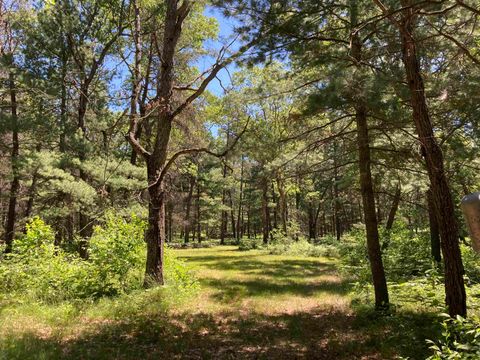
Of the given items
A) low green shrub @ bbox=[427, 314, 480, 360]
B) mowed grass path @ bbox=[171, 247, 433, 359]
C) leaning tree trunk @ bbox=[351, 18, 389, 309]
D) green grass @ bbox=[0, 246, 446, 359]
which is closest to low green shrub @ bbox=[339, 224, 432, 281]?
mowed grass path @ bbox=[171, 247, 433, 359]

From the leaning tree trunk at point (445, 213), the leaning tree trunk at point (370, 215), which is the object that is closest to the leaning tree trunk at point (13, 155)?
the leaning tree trunk at point (370, 215)

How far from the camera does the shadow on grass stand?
17.9 feet

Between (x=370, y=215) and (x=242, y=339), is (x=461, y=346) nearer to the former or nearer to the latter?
(x=242, y=339)

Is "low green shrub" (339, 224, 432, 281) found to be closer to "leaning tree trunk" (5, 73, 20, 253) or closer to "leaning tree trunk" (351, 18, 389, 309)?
"leaning tree trunk" (351, 18, 389, 309)

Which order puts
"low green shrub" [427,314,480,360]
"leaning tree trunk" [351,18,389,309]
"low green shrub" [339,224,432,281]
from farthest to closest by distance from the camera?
"low green shrub" [339,224,432,281] → "leaning tree trunk" [351,18,389,309] → "low green shrub" [427,314,480,360]

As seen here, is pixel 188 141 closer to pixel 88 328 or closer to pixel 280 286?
pixel 280 286

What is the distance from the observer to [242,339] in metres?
6.39

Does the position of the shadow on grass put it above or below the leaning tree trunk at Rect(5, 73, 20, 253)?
below

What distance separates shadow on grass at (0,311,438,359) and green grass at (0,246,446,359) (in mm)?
15

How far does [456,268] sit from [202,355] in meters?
3.95

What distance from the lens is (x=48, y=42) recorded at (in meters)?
12.8

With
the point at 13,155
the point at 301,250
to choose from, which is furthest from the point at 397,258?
the point at 13,155

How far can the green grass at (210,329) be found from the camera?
557 cm

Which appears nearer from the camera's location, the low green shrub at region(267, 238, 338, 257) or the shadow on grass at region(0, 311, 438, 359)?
the shadow on grass at region(0, 311, 438, 359)
